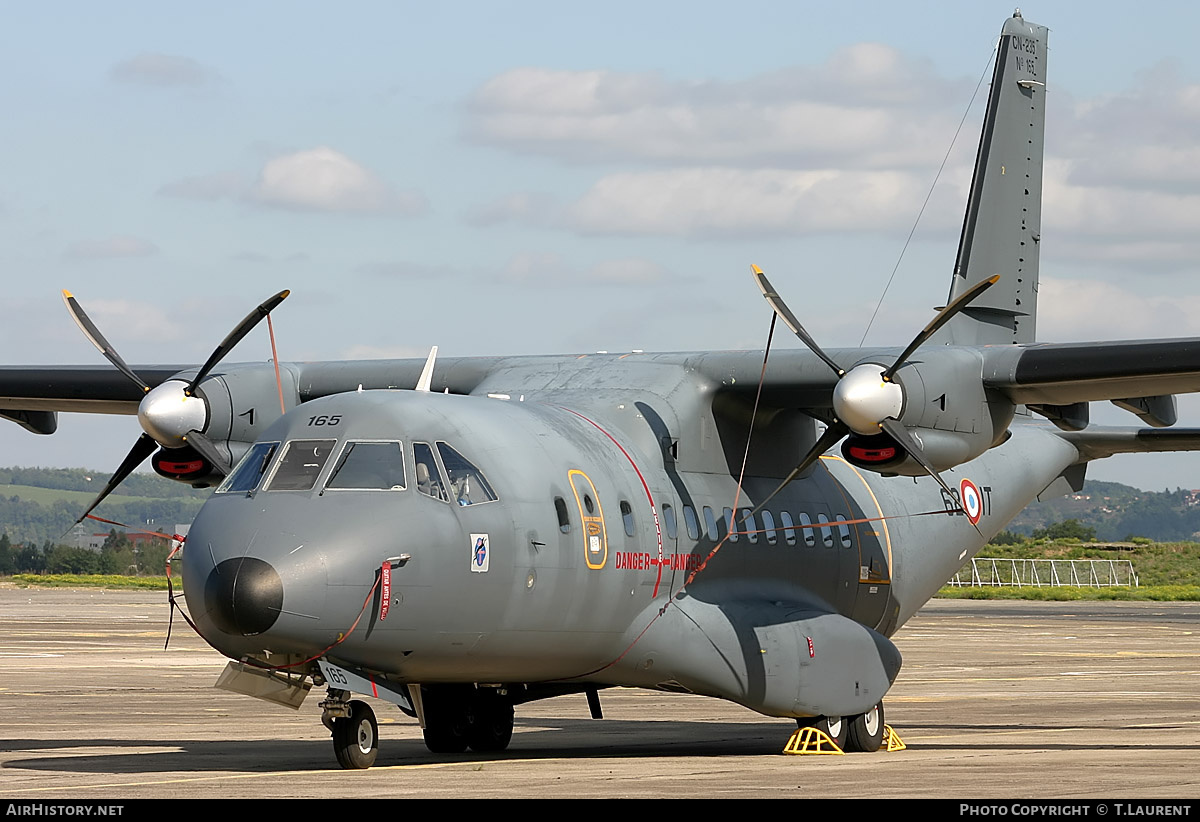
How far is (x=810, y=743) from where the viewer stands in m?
18.2

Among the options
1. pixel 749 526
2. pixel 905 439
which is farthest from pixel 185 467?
pixel 905 439

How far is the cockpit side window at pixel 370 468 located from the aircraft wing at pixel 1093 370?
6.51m

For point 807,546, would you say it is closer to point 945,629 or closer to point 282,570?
point 282,570

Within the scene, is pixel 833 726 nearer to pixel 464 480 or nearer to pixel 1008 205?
pixel 464 480

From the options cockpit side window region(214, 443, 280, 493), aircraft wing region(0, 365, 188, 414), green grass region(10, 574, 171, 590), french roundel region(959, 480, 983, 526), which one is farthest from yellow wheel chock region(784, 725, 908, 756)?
green grass region(10, 574, 171, 590)

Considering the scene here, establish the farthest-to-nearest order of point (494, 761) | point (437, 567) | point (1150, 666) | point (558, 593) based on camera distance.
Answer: point (1150, 666) → point (494, 761) → point (558, 593) → point (437, 567)

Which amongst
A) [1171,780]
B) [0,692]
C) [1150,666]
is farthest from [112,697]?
[1150,666]

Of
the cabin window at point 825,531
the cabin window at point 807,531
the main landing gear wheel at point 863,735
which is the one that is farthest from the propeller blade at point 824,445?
the main landing gear wheel at point 863,735

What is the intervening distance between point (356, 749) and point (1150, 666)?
73.4ft

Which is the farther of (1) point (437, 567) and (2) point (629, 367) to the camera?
(2) point (629, 367)

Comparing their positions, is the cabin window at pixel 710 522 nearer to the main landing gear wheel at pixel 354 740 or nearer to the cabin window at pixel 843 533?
the cabin window at pixel 843 533

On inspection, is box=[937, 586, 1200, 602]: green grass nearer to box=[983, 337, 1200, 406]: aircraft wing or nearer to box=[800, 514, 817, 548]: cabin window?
box=[800, 514, 817, 548]: cabin window

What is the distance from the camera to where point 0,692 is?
25234mm

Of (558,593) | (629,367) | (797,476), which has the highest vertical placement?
(629,367)
